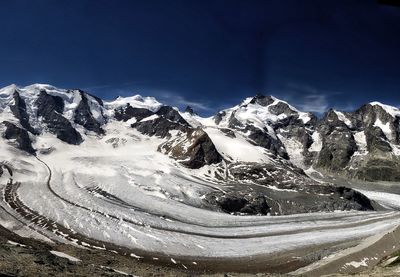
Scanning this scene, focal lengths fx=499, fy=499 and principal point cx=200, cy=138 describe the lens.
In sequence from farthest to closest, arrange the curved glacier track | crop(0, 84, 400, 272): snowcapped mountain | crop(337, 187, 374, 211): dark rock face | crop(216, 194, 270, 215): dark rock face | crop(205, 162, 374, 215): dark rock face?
crop(337, 187, 374, 211): dark rock face → crop(205, 162, 374, 215): dark rock face → crop(216, 194, 270, 215): dark rock face → crop(0, 84, 400, 272): snowcapped mountain → the curved glacier track

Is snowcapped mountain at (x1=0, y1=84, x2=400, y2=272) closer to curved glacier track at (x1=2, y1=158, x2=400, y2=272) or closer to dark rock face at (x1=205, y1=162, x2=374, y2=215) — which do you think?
curved glacier track at (x1=2, y1=158, x2=400, y2=272)

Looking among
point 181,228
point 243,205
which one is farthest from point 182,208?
point 181,228

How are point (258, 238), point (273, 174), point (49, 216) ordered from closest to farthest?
point (258, 238), point (49, 216), point (273, 174)

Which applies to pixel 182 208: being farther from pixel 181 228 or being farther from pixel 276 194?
pixel 276 194

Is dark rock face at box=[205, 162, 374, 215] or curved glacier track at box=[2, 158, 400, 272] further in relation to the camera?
dark rock face at box=[205, 162, 374, 215]

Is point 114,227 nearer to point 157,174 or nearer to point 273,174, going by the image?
point 157,174

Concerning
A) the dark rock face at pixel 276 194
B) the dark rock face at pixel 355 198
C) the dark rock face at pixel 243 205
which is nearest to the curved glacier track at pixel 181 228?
the dark rock face at pixel 243 205

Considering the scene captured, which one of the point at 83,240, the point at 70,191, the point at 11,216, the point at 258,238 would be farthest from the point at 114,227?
the point at 70,191

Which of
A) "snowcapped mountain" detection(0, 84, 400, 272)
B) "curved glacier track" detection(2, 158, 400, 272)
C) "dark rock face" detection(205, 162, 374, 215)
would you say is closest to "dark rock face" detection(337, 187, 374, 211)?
"dark rock face" detection(205, 162, 374, 215)

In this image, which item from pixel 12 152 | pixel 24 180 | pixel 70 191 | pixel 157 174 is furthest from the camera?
pixel 12 152
